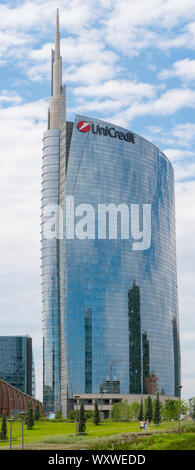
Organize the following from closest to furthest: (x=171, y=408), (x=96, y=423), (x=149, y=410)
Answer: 1. (x=96, y=423)
2. (x=149, y=410)
3. (x=171, y=408)

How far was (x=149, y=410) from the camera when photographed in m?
165

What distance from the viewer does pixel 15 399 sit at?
644 ft

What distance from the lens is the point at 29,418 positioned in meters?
133
